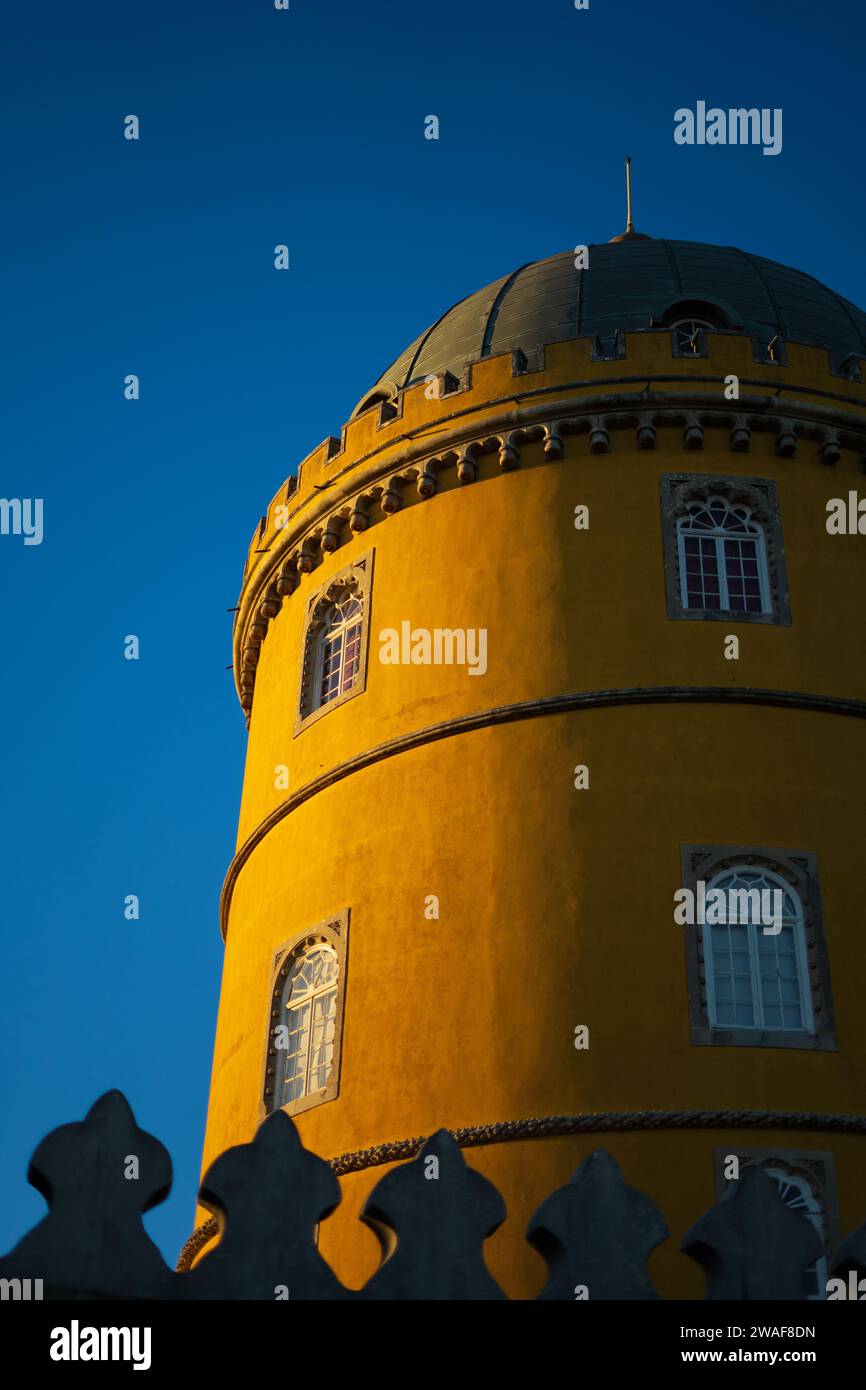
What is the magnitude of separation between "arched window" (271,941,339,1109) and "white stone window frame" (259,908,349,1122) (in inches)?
1.2

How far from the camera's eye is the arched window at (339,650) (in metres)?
20.2

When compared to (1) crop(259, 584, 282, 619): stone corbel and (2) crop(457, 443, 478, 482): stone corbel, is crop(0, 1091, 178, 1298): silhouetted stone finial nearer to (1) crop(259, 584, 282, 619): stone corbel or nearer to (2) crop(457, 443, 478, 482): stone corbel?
(2) crop(457, 443, 478, 482): stone corbel

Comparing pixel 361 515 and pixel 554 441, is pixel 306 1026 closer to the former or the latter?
pixel 361 515

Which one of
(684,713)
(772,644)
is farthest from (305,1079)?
(772,644)

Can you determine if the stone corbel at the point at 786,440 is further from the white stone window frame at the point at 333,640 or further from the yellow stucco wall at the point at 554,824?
the white stone window frame at the point at 333,640

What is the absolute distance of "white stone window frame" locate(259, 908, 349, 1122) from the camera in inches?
680

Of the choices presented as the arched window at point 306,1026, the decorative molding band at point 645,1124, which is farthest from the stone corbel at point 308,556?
the decorative molding band at point 645,1124

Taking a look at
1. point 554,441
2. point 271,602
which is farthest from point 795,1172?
point 271,602

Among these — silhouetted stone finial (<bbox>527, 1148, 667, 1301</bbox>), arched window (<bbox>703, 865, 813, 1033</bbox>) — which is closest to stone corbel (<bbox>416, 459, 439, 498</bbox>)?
arched window (<bbox>703, 865, 813, 1033</bbox>)

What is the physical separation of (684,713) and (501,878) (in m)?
2.58

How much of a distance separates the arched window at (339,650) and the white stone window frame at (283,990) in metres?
3.14

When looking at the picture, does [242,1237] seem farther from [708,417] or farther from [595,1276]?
[708,417]
